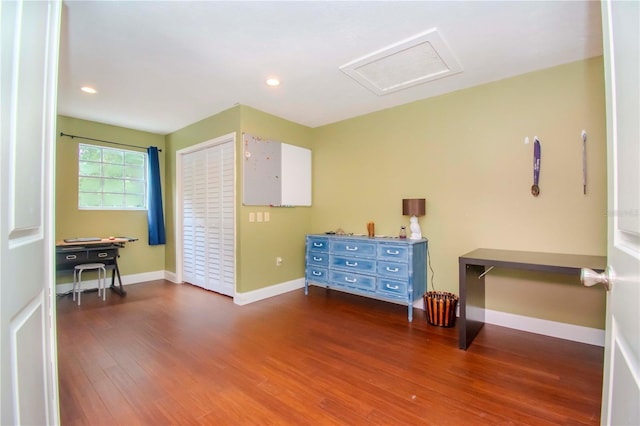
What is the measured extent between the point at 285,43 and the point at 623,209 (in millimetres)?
2348

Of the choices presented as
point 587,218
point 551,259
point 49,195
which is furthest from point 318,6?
point 587,218

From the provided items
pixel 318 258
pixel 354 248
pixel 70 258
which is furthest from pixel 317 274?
pixel 70 258

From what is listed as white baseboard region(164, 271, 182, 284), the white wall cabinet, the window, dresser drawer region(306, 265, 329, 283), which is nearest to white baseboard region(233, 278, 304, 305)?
dresser drawer region(306, 265, 329, 283)

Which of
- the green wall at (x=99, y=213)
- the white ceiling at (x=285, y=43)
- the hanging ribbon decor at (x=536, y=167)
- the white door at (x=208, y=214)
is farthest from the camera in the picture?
the green wall at (x=99, y=213)

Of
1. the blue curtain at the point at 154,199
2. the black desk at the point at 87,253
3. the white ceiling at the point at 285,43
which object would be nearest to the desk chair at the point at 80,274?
the black desk at the point at 87,253

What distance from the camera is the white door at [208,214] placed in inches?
156

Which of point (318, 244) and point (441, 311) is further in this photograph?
point (318, 244)

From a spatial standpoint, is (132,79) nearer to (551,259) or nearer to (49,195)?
(49,195)

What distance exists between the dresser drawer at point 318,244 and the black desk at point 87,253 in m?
2.67

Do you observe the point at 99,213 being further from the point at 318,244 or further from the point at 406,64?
the point at 406,64

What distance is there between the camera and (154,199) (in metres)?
4.82

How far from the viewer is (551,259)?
2.39 metres

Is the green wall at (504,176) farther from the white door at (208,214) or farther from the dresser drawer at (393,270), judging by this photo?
the white door at (208,214)

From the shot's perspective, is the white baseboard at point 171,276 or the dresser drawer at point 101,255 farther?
the white baseboard at point 171,276
